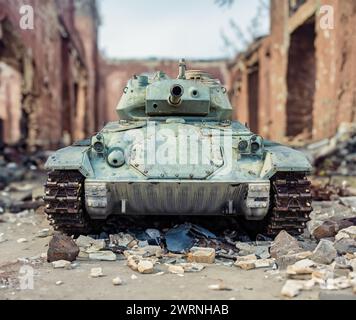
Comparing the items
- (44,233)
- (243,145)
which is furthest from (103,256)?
(243,145)

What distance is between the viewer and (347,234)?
205 inches

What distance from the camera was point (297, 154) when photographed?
5145 mm

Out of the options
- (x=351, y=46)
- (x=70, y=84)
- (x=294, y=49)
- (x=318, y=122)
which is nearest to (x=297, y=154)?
(x=351, y=46)

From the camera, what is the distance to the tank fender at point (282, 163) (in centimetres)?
491

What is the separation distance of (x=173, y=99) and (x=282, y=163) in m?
1.63

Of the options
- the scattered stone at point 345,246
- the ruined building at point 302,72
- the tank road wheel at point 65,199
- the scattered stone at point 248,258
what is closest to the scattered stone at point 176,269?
the scattered stone at point 248,258

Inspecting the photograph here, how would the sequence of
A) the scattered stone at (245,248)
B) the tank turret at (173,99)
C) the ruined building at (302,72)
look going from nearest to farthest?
1. the scattered stone at (245,248)
2. the tank turret at (173,99)
3. the ruined building at (302,72)

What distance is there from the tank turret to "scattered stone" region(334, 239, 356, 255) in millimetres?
2215

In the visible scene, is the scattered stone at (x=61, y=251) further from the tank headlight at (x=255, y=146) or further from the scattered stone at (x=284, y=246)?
the tank headlight at (x=255, y=146)

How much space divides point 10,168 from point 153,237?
26.8 ft

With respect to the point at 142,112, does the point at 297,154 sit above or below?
below

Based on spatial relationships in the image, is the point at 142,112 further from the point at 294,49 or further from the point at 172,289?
the point at 294,49

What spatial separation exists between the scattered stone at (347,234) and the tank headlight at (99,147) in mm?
2431
